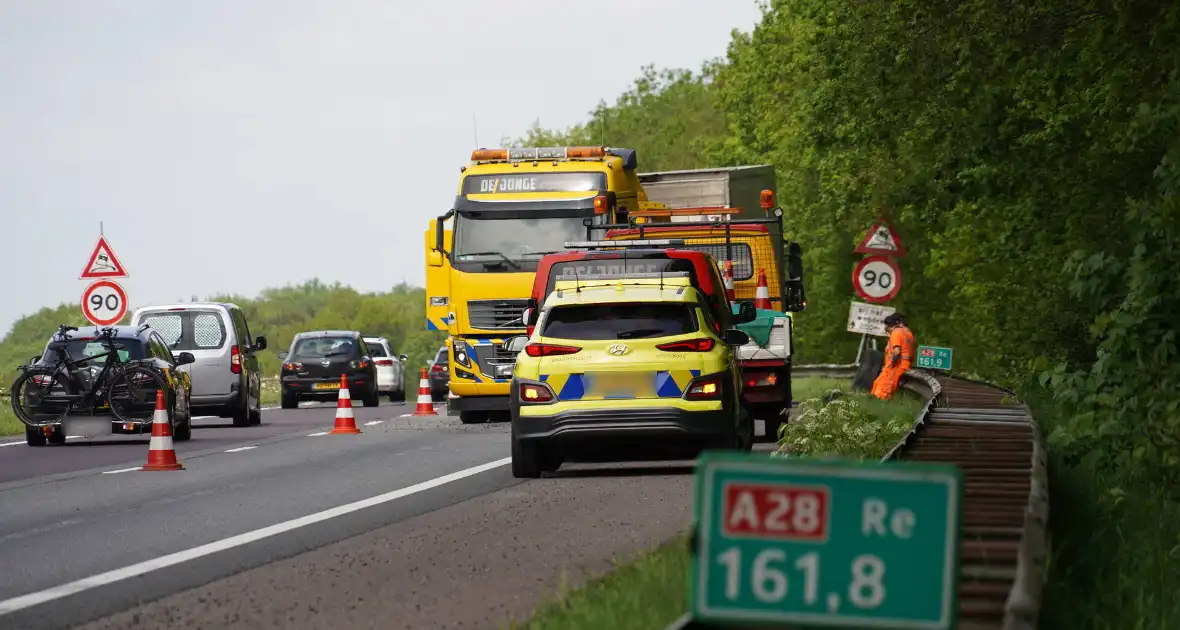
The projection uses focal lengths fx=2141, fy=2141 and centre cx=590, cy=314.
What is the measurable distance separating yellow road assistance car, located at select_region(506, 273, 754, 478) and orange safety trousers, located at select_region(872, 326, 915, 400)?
34.3 feet

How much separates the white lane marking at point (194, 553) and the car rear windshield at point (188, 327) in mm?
13427

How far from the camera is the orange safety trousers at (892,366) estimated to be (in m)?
28.0

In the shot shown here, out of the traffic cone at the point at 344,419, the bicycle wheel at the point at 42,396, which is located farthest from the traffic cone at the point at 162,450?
the traffic cone at the point at 344,419

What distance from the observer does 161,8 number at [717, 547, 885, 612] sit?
530 centimetres

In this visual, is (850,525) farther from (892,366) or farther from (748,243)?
(892,366)

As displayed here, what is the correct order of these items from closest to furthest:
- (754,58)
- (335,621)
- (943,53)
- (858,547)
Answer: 1. (858,547)
2. (335,621)
3. (943,53)
4. (754,58)

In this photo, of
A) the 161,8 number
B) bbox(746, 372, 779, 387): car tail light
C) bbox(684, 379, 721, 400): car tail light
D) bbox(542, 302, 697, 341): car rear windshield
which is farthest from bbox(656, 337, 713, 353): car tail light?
the 161,8 number

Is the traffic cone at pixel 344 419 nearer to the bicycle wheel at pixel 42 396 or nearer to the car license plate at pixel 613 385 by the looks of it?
the bicycle wheel at pixel 42 396

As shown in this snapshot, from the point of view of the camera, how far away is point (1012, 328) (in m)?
25.0

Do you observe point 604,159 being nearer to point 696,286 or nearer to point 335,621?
point 696,286

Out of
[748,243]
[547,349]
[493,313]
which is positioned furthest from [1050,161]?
[493,313]

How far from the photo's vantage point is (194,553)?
12125 millimetres

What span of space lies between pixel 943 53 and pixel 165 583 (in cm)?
1230

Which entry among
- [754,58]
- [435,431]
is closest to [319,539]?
[435,431]
